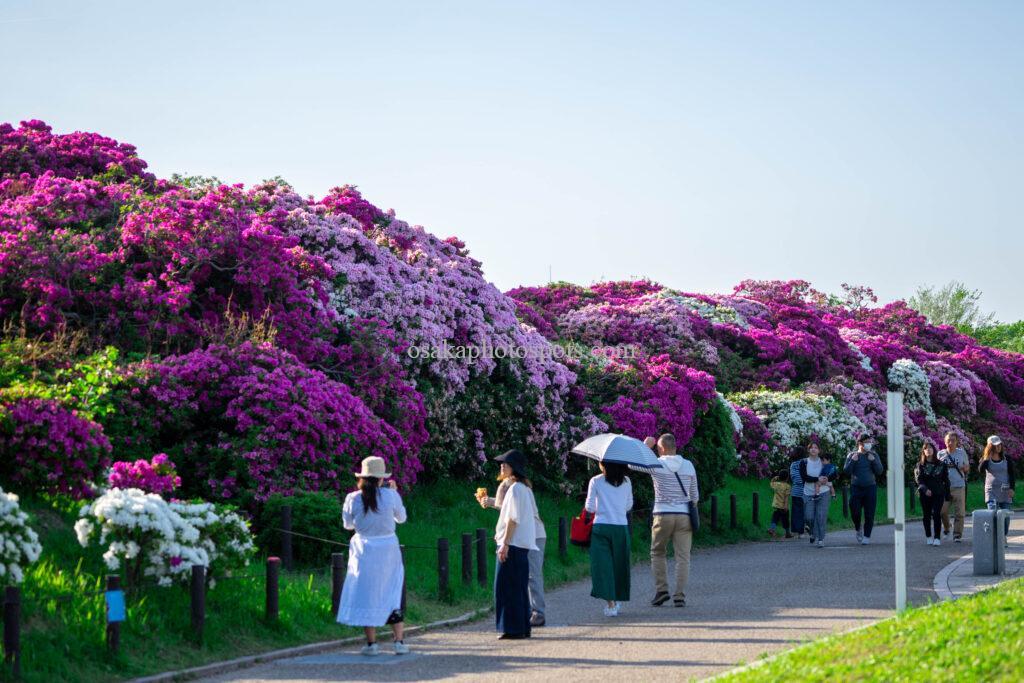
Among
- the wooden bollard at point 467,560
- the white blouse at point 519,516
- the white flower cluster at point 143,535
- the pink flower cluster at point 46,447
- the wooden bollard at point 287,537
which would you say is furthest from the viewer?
the wooden bollard at point 467,560

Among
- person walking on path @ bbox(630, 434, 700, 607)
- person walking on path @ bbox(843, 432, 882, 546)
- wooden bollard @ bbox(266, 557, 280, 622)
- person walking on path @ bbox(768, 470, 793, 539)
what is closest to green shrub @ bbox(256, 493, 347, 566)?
wooden bollard @ bbox(266, 557, 280, 622)

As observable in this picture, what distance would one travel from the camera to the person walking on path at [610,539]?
48.9 feet

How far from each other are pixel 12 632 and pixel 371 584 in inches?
127

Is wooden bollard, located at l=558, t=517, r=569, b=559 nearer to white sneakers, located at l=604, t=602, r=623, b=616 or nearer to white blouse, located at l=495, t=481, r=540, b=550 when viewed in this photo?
white sneakers, located at l=604, t=602, r=623, b=616

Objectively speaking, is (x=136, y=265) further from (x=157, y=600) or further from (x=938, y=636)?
(x=938, y=636)

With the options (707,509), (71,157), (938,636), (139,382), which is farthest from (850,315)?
(938,636)

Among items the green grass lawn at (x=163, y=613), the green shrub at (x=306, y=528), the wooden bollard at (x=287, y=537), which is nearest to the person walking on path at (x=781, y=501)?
the green grass lawn at (x=163, y=613)

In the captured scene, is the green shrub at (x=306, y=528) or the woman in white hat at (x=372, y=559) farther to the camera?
the green shrub at (x=306, y=528)

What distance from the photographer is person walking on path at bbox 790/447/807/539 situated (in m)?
25.2

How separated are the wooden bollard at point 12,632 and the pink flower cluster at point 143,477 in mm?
4007

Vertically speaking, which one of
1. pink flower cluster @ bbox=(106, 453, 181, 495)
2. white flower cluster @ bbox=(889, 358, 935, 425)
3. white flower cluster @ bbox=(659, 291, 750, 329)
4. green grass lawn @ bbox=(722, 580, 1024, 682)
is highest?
white flower cluster @ bbox=(659, 291, 750, 329)

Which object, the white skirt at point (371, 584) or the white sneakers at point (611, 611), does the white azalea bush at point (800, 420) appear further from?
the white skirt at point (371, 584)

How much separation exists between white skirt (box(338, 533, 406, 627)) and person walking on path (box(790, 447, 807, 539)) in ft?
46.5

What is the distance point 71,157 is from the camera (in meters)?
26.8
